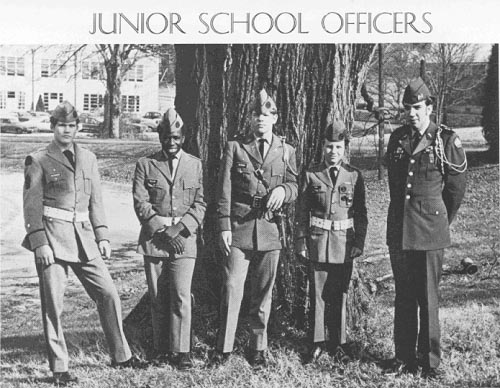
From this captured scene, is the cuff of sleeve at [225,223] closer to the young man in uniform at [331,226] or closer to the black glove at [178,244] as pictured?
the black glove at [178,244]

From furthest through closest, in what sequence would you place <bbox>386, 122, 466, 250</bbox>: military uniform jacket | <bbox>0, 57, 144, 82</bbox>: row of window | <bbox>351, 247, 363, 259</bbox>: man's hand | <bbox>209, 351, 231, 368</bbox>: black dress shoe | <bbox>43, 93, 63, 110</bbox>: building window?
<bbox>0, 57, 144, 82</bbox>: row of window, <bbox>43, 93, 63, 110</bbox>: building window, <bbox>209, 351, 231, 368</bbox>: black dress shoe, <bbox>351, 247, 363, 259</bbox>: man's hand, <bbox>386, 122, 466, 250</bbox>: military uniform jacket

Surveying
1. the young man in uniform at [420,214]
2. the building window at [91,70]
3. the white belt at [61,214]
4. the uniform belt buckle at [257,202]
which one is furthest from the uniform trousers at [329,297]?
the building window at [91,70]

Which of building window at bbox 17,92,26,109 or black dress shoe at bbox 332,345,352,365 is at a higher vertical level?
building window at bbox 17,92,26,109

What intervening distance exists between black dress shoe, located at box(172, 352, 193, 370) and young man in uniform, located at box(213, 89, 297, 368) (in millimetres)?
277

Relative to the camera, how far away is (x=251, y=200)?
3156 millimetres

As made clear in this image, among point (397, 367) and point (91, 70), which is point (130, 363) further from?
point (91, 70)

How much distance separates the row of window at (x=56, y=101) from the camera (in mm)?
3447

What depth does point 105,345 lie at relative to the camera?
11.1 feet

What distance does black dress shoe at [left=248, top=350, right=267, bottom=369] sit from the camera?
128 inches

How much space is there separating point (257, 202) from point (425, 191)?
790 millimetres

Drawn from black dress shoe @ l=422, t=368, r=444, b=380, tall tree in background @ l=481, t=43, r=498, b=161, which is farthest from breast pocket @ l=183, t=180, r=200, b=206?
tall tree in background @ l=481, t=43, r=498, b=161

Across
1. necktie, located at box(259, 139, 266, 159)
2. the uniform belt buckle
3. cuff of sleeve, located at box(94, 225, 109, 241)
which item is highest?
necktie, located at box(259, 139, 266, 159)

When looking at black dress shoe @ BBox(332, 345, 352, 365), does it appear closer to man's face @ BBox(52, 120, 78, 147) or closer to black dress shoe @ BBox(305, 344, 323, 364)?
black dress shoe @ BBox(305, 344, 323, 364)

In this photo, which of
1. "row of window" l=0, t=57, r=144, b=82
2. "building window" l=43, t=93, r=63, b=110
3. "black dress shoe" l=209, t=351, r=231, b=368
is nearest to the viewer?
"black dress shoe" l=209, t=351, r=231, b=368
